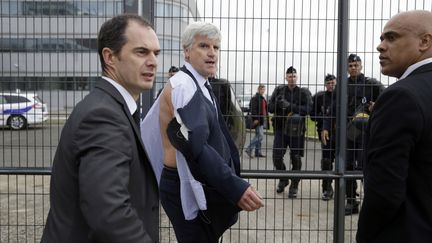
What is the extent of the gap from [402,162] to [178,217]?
138 centimetres

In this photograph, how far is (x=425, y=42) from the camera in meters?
2.20

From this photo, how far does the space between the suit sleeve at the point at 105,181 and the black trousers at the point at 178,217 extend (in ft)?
3.86

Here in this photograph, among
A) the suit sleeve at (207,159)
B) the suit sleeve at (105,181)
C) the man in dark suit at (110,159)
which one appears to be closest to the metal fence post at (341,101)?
the suit sleeve at (207,159)

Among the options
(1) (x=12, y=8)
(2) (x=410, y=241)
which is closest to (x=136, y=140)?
(2) (x=410, y=241)

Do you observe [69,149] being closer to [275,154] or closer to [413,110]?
[413,110]

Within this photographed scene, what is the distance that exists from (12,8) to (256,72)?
85.7 inches

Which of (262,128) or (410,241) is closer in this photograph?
(410,241)

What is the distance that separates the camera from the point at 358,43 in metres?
3.78

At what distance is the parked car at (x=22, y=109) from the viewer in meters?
4.15

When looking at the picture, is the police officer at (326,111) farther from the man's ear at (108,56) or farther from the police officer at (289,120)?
the man's ear at (108,56)

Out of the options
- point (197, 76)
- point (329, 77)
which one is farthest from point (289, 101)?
point (197, 76)

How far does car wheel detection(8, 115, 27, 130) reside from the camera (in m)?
4.12

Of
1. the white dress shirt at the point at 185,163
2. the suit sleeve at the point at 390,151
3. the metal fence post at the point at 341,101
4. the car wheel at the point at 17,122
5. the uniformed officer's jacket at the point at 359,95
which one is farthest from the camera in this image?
the car wheel at the point at 17,122

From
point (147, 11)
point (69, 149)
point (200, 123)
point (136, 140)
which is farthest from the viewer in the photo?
point (147, 11)
